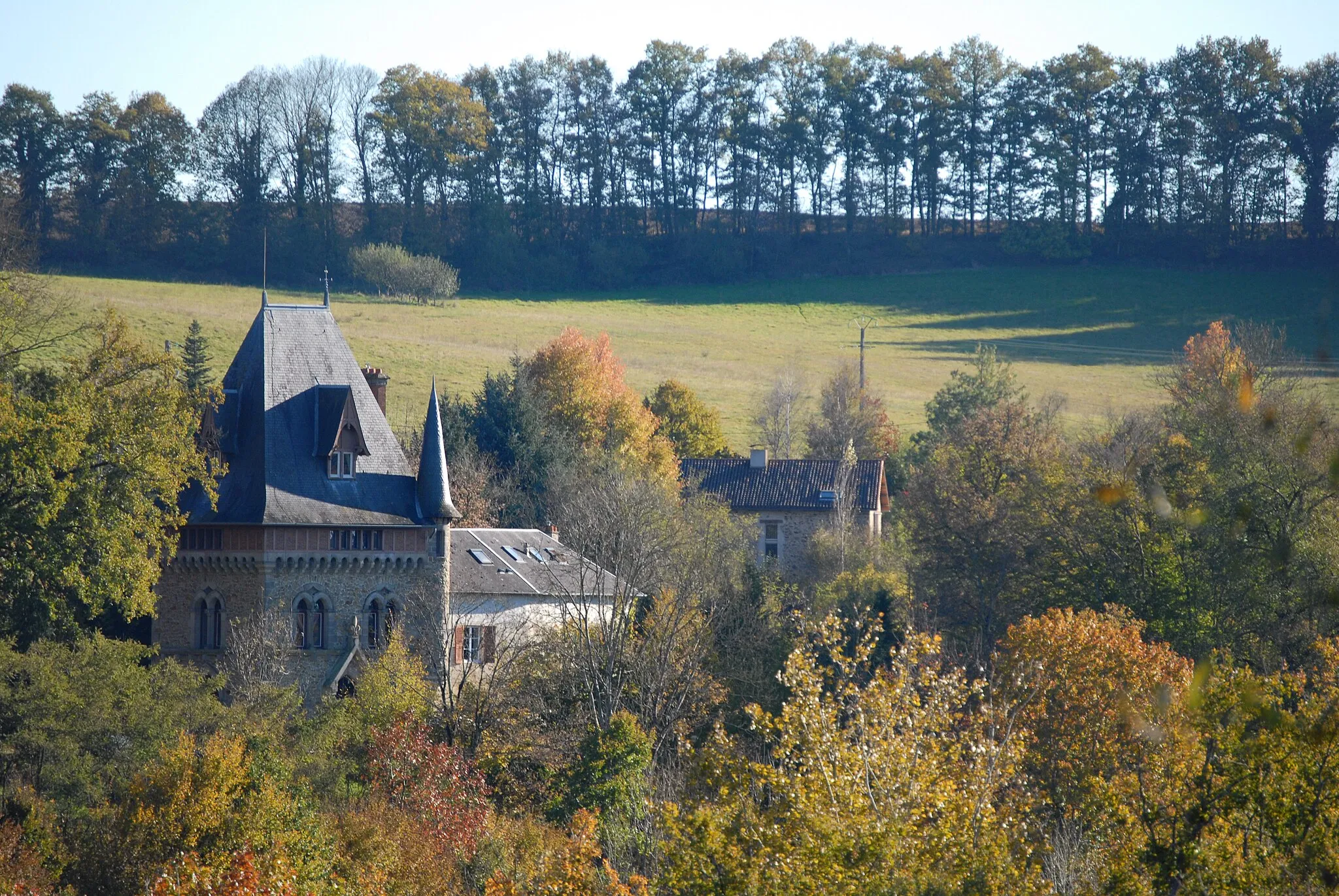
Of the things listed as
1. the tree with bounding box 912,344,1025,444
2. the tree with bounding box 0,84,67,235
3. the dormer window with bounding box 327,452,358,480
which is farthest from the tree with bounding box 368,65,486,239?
the dormer window with bounding box 327,452,358,480

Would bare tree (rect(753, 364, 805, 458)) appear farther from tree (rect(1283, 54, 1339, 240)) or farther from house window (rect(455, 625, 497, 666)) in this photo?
tree (rect(1283, 54, 1339, 240))

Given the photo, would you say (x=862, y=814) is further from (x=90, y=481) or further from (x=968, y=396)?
(x=968, y=396)

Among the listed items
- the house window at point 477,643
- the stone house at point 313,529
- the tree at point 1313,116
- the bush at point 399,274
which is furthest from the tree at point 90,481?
the tree at point 1313,116

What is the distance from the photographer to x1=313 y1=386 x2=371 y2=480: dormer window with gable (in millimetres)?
40656

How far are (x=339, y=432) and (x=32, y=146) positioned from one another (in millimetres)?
59054

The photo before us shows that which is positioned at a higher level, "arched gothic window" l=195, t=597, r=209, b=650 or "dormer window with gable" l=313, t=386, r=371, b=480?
"dormer window with gable" l=313, t=386, r=371, b=480

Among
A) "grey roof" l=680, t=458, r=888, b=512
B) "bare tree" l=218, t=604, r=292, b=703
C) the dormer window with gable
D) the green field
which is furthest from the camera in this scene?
the green field

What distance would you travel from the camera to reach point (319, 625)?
39.8 m

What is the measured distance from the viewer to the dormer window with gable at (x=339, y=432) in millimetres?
40656

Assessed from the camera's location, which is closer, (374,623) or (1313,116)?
(374,623)

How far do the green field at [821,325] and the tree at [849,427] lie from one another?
3044 millimetres

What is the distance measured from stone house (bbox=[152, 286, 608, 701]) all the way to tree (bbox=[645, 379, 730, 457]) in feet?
85.7

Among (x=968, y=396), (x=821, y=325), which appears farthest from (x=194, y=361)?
(x=821, y=325)

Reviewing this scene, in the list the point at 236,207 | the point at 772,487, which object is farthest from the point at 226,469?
the point at 236,207
